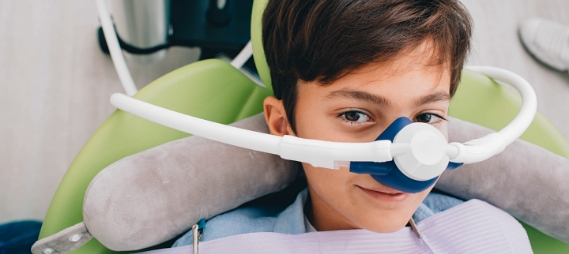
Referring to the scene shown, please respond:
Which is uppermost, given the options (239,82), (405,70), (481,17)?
(405,70)

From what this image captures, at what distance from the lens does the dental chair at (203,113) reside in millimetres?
681

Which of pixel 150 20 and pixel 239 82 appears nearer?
pixel 239 82

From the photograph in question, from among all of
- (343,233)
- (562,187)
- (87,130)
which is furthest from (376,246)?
(87,130)

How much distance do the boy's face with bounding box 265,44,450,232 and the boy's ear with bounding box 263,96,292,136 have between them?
59mm

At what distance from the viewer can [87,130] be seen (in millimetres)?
1166

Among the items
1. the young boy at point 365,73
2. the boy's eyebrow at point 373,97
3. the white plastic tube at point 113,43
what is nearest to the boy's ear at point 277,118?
the young boy at point 365,73

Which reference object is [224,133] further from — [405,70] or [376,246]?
[376,246]

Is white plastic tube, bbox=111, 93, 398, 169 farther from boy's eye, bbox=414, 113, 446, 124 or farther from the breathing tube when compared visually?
boy's eye, bbox=414, 113, 446, 124

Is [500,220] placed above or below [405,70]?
below

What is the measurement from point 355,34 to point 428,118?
157 mm

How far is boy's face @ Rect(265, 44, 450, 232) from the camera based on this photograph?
0.54 meters

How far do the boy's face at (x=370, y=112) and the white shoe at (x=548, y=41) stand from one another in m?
1.06

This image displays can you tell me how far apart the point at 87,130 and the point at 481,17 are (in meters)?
1.31

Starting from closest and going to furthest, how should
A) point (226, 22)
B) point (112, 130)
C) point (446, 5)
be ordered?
point (446, 5)
point (112, 130)
point (226, 22)
